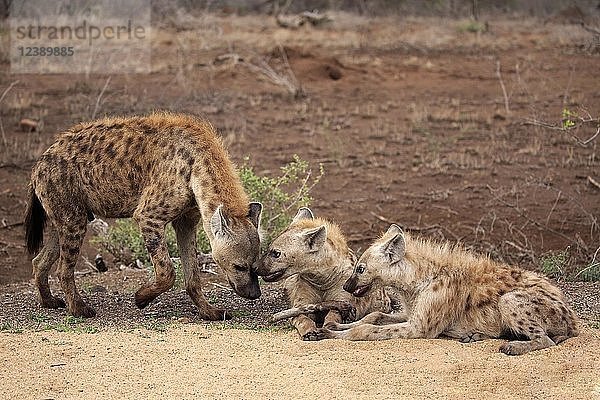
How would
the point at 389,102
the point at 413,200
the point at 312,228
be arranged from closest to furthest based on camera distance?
the point at 312,228
the point at 413,200
the point at 389,102

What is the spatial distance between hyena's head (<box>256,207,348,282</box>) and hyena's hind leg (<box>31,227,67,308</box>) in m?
1.78

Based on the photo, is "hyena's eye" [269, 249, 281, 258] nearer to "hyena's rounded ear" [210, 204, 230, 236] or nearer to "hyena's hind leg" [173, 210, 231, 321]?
"hyena's rounded ear" [210, 204, 230, 236]

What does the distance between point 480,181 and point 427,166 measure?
0.81 meters

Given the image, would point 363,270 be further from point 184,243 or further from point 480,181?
point 480,181

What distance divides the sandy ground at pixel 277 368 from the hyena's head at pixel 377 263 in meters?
0.52

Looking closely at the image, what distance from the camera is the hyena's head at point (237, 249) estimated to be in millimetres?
6719

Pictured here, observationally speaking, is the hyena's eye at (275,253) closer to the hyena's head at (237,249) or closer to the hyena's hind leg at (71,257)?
the hyena's head at (237,249)

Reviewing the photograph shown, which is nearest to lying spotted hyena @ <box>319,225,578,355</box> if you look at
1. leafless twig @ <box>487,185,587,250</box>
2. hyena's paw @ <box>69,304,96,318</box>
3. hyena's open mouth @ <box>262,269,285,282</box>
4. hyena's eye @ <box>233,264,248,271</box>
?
hyena's open mouth @ <box>262,269,285,282</box>

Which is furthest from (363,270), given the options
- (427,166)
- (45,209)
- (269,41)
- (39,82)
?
(269,41)

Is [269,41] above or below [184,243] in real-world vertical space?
below

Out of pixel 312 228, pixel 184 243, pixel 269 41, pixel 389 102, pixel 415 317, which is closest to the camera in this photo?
pixel 415 317

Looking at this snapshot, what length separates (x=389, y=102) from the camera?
1557cm

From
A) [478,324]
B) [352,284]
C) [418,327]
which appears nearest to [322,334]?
[352,284]

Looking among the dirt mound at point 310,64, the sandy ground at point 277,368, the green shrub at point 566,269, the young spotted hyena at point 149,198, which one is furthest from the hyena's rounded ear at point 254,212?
the dirt mound at point 310,64
